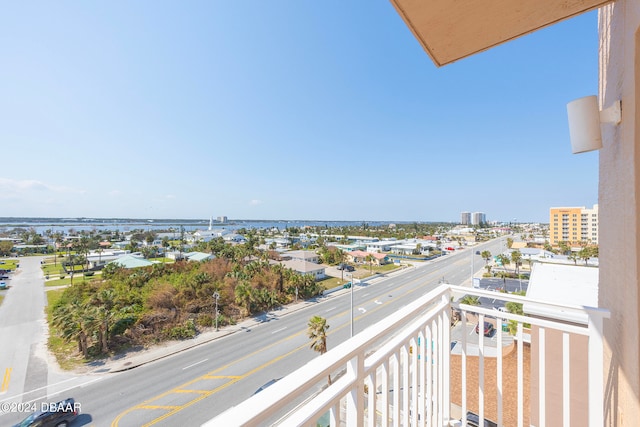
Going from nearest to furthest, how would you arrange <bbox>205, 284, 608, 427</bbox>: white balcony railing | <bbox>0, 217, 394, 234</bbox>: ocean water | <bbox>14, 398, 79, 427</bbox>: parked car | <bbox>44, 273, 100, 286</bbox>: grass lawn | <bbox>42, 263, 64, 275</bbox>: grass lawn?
<bbox>205, 284, 608, 427</bbox>: white balcony railing → <bbox>14, 398, 79, 427</bbox>: parked car → <bbox>44, 273, 100, 286</bbox>: grass lawn → <bbox>42, 263, 64, 275</bbox>: grass lawn → <bbox>0, 217, 394, 234</bbox>: ocean water

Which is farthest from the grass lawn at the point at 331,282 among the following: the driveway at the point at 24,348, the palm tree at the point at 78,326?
the driveway at the point at 24,348

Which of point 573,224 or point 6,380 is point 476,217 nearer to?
point 573,224

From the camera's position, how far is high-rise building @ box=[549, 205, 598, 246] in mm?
41125

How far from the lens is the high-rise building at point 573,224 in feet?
135

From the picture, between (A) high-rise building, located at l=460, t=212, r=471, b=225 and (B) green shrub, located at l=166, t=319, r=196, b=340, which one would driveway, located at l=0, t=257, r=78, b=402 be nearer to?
(B) green shrub, located at l=166, t=319, r=196, b=340

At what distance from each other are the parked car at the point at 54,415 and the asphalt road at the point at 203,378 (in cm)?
23

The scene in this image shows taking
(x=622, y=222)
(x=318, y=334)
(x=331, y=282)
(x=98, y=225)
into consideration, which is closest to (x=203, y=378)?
A: (x=318, y=334)

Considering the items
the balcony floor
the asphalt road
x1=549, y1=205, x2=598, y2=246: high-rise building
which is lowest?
the asphalt road

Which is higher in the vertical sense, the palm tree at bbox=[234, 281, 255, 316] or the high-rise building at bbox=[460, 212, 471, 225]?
the high-rise building at bbox=[460, 212, 471, 225]

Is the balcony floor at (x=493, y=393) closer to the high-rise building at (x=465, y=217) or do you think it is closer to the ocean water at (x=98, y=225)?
the ocean water at (x=98, y=225)

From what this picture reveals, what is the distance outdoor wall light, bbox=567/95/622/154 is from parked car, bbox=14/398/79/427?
10907 mm

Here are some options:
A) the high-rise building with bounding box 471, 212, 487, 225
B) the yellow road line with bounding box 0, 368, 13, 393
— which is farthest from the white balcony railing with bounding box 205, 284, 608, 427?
the high-rise building with bounding box 471, 212, 487, 225

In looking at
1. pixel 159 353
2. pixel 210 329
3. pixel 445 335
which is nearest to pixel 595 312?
pixel 445 335

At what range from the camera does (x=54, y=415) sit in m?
6.57
